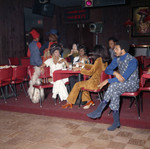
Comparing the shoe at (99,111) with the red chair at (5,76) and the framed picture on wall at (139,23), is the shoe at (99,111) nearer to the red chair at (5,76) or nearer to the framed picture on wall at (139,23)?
the red chair at (5,76)

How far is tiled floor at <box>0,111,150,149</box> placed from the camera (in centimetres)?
261

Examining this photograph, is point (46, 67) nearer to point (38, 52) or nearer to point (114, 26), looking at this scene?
point (38, 52)

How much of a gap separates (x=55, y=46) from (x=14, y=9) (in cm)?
514

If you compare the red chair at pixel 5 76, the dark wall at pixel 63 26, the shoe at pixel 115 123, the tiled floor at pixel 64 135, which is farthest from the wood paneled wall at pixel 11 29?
the shoe at pixel 115 123

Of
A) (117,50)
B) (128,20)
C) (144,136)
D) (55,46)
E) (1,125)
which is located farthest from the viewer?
(128,20)

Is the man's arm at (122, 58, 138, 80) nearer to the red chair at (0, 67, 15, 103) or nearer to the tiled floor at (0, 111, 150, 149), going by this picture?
the tiled floor at (0, 111, 150, 149)

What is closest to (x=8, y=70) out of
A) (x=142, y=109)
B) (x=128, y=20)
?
(x=142, y=109)

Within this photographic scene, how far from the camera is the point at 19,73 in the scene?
4629 millimetres

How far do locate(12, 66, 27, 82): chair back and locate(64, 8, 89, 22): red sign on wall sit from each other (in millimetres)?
7167

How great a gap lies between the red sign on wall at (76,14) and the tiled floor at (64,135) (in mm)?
8460

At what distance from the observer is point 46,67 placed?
424 centimetres

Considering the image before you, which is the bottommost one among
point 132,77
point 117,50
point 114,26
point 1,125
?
point 1,125

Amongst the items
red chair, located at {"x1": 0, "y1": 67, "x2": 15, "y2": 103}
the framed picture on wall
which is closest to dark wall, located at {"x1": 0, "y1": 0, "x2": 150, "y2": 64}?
the framed picture on wall

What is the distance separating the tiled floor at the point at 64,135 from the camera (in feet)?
8.55
